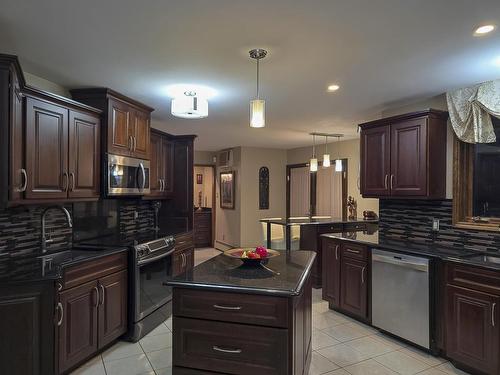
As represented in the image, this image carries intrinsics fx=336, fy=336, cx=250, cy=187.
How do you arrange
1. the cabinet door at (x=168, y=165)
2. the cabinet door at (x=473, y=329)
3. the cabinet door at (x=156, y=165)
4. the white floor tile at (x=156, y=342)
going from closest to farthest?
1. the cabinet door at (x=473, y=329)
2. the white floor tile at (x=156, y=342)
3. the cabinet door at (x=156, y=165)
4. the cabinet door at (x=168, y=165)

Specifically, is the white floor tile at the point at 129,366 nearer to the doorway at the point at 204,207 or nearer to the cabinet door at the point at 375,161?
the cabinet door at the point at 375,161

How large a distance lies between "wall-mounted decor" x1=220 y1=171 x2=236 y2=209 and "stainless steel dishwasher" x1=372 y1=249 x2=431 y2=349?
462 cm

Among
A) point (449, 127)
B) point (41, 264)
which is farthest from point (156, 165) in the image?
point (449, 127)

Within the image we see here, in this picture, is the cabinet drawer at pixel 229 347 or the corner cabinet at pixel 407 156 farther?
the corner cabinet at pixel 407 156

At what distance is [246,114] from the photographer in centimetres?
441

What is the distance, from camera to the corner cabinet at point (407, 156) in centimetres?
333

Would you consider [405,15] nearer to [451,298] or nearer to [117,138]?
[451,298]

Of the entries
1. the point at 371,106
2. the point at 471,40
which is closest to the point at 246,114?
the point at 371,106

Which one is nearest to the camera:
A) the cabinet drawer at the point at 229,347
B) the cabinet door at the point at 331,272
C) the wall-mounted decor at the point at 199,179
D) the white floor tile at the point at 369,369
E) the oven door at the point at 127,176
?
the cabinet drawer at the point at 229,347

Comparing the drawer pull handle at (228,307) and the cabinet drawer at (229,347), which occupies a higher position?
the drawer pull handle at (228,307)

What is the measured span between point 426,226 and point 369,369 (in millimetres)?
1686

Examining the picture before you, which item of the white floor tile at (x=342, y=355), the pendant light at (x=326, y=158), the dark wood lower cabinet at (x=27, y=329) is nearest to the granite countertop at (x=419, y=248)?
the white floor tile at (x=342, y=355)

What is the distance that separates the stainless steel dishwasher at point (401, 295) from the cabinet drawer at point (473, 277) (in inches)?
8.1

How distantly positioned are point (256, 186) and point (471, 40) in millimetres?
5623
